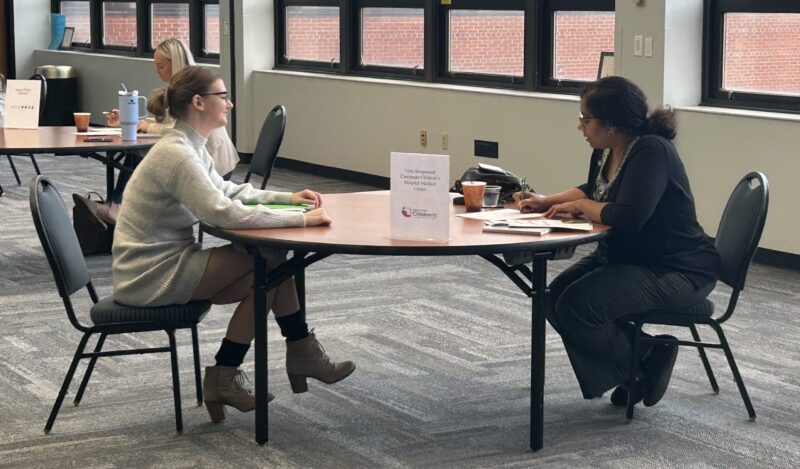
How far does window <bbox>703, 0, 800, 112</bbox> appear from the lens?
604 cm

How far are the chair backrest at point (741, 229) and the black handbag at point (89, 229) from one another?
3420 millimetres

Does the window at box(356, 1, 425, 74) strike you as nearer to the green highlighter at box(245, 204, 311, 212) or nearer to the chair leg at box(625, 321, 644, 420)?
the green highlighter at box(245, 204, 311, 212)

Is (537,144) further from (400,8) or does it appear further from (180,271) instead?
(180,271)

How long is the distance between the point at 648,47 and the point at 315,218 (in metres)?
3.56

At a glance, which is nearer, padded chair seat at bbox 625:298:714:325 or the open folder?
the open folder

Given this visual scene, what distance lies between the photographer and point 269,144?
5637 millimetres

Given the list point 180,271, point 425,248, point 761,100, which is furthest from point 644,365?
point 761,100

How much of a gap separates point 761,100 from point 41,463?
4.27 m

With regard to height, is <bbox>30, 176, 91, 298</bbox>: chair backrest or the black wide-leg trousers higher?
<bbox>30, 176, 91, 298</bbox>: chair backrest

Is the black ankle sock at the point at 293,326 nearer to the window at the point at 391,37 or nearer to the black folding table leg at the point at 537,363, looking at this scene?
the black folding table leg at the point at 537,363

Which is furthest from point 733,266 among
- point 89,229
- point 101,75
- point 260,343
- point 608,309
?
point 101,75

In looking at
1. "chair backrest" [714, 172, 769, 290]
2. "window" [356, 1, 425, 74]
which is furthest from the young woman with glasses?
"window" [356, 1, 425, 74]

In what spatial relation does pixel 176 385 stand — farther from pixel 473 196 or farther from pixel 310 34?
pixel 310 34

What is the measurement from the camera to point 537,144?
7.19m
